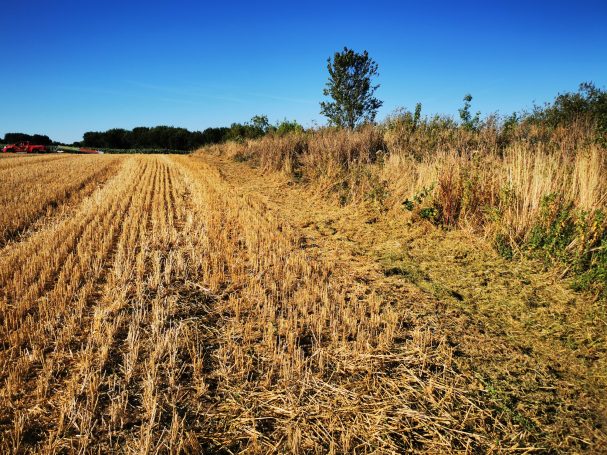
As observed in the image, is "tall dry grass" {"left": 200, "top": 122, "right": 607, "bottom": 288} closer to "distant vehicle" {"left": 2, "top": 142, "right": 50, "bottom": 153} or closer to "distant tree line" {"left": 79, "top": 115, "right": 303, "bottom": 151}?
"distant vehicle" {"left": 2, "top": 142, "right": 50, "bottom": 153}

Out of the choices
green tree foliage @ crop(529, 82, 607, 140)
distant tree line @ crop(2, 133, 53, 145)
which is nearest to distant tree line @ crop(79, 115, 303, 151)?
distant tree line @ crop(2, 133, 53, 145)

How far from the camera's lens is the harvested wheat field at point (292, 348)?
2334 mm

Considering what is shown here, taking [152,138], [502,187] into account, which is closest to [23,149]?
[502,187]

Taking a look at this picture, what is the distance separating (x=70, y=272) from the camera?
4.72 meters

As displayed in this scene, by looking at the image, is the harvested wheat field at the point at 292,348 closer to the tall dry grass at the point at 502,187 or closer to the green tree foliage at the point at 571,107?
the tall dry grass at the point at 502,187

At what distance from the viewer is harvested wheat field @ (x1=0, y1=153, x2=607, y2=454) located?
7.66 feet

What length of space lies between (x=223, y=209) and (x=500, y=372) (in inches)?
275

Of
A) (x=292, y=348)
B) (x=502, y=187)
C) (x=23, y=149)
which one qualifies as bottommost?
(x=292, y=348)

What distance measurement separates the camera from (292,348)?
10.5ft

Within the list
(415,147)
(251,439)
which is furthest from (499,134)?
(251,439)

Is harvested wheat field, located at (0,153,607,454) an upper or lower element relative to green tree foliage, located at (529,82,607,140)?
lower

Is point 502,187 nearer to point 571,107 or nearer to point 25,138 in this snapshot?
point 571,107

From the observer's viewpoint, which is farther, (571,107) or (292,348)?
(571,107)

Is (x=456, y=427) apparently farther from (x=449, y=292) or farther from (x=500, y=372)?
(x=449, y=292)
